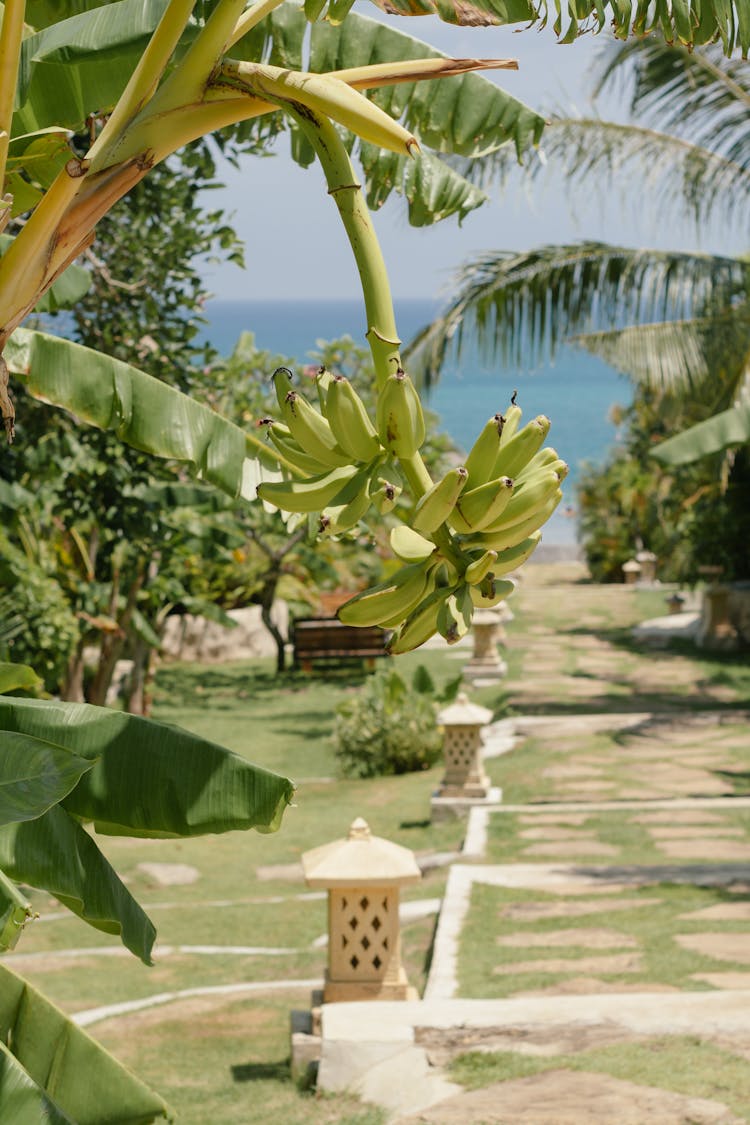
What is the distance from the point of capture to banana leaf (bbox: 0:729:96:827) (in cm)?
242

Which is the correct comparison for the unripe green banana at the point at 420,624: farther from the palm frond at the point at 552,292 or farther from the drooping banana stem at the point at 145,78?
the palm frond at the point at 552,292

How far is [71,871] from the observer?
3.06 metres

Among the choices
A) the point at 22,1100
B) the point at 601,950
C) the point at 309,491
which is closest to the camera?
the point at 309,491

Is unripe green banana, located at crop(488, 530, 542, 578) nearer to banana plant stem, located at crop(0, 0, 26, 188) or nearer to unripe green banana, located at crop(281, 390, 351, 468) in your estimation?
unripe green banana, located at crop(281, 390, 351, 468)

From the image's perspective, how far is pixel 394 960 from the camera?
6512 millimetres

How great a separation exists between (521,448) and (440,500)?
396 millimetres

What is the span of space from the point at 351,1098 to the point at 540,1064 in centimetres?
80

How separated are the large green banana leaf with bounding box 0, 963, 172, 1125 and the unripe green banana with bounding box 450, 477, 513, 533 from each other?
6.94 feet

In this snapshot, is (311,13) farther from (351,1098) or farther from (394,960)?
(394,960)

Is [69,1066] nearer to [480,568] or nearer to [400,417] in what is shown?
[480,568]

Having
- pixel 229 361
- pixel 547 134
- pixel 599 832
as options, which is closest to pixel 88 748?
pixel 599 832

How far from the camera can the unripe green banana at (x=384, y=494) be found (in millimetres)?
1868

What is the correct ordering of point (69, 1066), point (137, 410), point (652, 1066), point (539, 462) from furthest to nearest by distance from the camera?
point (652, 1066) < point (137, 410) < point (69, 1066) < point (539, 462)

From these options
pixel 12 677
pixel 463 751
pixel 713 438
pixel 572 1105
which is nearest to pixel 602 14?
pixel 12 677
